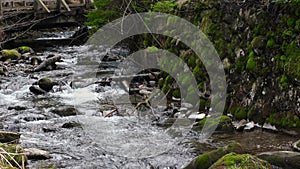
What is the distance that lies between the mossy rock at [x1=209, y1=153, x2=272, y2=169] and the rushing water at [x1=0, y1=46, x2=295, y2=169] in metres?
1.16

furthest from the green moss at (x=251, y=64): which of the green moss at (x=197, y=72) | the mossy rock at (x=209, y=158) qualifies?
the mossy rock at (x=209, y=158)

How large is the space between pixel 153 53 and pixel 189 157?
228 inches

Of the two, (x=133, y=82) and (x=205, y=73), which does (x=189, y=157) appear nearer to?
(x=205, y=73)

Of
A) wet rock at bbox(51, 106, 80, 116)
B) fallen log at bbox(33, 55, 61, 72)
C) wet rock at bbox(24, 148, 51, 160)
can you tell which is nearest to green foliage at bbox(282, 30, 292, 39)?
wet rock at bbox(24, 148, 51, 160)

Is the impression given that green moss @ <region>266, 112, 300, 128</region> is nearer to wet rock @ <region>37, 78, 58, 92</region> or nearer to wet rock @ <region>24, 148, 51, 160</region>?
wet rock @ <region>24, 148, 51, 160</region>

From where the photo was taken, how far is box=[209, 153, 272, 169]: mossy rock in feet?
15.4

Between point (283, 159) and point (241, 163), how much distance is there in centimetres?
72

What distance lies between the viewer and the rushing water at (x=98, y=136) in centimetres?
618

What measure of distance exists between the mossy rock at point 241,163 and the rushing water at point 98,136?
116 cm

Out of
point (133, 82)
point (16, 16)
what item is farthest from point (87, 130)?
point (16, 16)

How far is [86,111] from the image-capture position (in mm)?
9227

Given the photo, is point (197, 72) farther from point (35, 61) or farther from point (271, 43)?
point (35, 61)

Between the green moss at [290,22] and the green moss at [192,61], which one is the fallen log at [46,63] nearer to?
the green moss at [192,61]

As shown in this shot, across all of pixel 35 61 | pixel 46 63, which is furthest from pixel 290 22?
pixel 35 61
